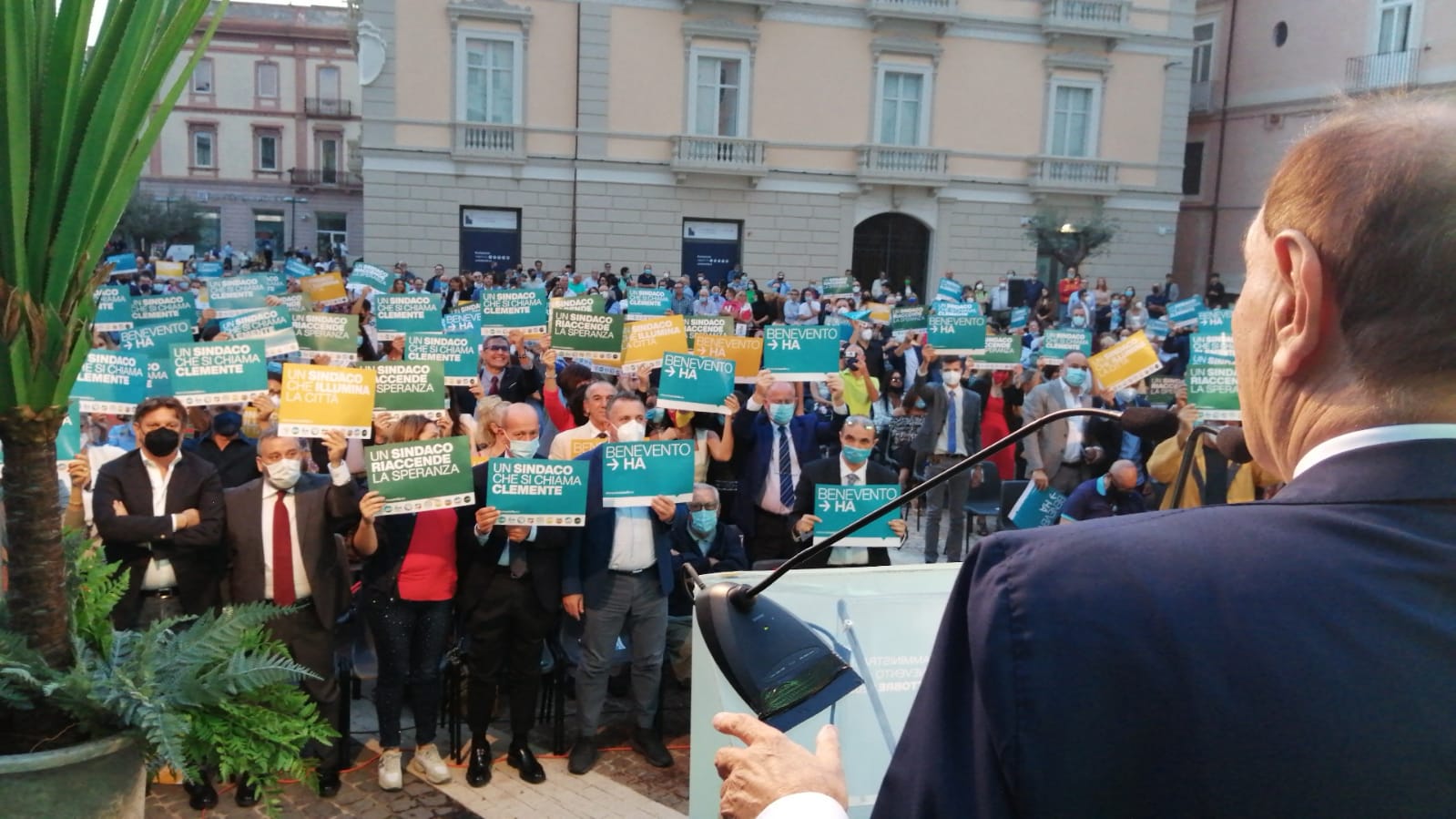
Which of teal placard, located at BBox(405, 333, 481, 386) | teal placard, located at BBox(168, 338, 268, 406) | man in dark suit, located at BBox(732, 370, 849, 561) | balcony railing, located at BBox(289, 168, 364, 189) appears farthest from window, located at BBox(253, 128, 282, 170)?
man in dark suit, located at BBox(732, 370, 849, 561)

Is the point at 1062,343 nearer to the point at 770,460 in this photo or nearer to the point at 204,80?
the point at 770,460

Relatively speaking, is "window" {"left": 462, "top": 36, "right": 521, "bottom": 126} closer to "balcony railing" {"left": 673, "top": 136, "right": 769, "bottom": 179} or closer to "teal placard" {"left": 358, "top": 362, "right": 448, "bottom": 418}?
"balcony railing" {"left": 673, "top": 136, "right": 769, "bottom": 179}

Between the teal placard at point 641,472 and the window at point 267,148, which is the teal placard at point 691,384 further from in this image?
the window at point 267,148

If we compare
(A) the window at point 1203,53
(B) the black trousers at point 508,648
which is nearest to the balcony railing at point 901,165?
(A) the window at point 1203,53

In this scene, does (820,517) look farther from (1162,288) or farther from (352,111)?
(352,111)

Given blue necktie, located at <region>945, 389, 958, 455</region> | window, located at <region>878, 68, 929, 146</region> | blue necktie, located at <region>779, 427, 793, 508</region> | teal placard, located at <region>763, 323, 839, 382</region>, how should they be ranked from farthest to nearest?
1. window, located at <region>878, 68, 929, 146</region>
2. blue necktie, located at <region>945, 389, 958, 455</region>
3. teal placard, located at <region>763, 323, 839, 382</region>
4. blue necktie, located at <region>779, 427, 793, 508</region>

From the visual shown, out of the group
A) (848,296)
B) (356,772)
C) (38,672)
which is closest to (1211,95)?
(848,296)

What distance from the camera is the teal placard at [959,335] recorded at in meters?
11.4

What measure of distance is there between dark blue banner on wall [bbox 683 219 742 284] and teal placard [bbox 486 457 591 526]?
81.8ft

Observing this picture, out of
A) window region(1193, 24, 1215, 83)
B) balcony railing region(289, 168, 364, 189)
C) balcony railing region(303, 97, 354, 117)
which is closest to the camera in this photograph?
window region(1193, 24, 1215, 83)

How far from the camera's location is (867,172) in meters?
30.5

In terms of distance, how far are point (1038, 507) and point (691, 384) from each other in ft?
8.93

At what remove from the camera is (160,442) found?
5773 millimetres

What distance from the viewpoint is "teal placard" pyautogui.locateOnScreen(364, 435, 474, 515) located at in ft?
18.0
